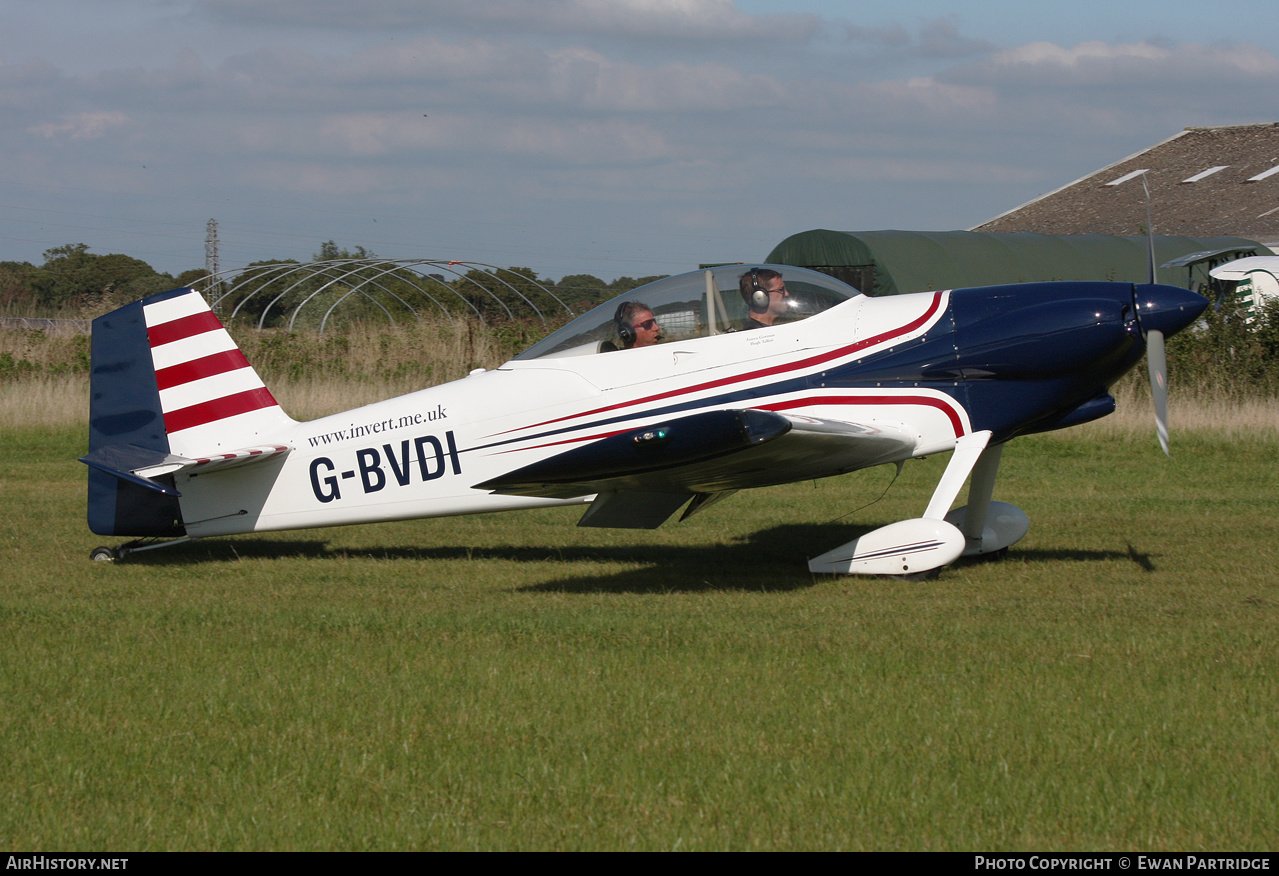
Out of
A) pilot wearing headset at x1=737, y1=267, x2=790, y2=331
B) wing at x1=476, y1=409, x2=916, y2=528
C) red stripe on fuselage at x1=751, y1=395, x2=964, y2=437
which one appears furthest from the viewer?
pilot wearing headset at x1=737, y1=267, x2=790, y2=331

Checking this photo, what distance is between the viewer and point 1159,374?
718 centimetres

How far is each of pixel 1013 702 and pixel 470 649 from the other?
257 centimetres

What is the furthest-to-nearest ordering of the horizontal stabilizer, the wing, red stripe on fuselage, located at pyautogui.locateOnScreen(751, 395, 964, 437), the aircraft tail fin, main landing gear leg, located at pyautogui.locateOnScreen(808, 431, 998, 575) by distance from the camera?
the aircraft tail fin → the horizontal stabilizer → red stripe on fuselage, located at pyautogui.locateOnScreen(751, 395, 964, 437) → main landing gear leg, located at pyautogui.locateOnScreen(808, 431, 998, 575) → the wing

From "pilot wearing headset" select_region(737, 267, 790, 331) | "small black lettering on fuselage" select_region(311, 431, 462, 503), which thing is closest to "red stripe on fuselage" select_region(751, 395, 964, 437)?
"pilot wearing headset" select_region(737, 267, 790, 331)

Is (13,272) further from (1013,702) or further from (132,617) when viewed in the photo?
(1013,702)

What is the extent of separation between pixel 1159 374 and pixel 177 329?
6858 mm

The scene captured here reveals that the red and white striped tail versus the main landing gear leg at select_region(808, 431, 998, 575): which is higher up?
the red and white striped tail

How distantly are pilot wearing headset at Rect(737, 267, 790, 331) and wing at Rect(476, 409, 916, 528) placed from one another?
2.53ft

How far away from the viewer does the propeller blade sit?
7004 millimetres

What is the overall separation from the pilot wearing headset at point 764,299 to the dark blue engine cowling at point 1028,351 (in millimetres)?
536

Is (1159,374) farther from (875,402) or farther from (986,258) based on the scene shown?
(986,258)

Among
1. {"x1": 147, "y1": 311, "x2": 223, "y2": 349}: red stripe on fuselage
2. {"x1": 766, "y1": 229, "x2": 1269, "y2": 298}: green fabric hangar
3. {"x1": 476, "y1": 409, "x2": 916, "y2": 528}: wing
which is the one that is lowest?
{"x1": 476, "y1": 409, "x2": 916, "y2": 528}: wing

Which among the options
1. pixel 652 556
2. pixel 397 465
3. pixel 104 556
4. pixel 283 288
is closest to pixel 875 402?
pixel 652 556

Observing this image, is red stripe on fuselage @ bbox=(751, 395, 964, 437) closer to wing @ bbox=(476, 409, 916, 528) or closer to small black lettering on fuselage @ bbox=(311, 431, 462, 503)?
wing @ bbox=(476, 409, 916, 528)
